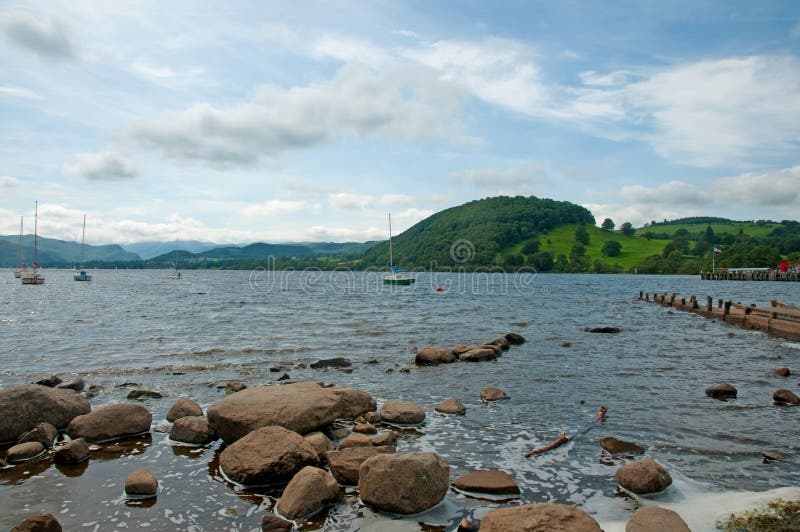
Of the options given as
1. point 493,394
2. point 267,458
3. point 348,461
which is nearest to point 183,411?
point 267,458

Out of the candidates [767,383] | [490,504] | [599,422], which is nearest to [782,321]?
[767,383]

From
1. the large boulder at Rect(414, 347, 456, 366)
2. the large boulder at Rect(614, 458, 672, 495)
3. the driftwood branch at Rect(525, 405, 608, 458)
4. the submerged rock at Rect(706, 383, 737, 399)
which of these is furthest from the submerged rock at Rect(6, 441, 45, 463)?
the submerged rock at Rect(706, 383, 737, 399)

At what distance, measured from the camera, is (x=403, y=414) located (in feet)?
41.8

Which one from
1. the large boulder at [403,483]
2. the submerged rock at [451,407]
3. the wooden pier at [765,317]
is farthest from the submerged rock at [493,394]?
the wooden pier at [765,317]

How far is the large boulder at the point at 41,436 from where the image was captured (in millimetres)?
10602

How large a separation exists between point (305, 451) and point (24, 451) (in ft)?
19.4

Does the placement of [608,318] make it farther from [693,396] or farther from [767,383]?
[693,396]

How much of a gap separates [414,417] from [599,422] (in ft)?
15.8

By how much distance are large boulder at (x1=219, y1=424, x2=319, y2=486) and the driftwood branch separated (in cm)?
468

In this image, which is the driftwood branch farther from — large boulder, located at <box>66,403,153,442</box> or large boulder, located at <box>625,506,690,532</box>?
large boulder, located at <box>66,403,153,442</box>

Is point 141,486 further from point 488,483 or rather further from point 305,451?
point 488,483

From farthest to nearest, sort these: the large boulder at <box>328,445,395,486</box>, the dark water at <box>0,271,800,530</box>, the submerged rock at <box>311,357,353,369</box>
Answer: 1. the submerged rock at <box>311,357,353,369</box>
2. the large boulder at <box>328,445,395,486</box>
3. the dark water at <box>0,271,800,530</box>

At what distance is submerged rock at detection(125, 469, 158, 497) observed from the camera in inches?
335

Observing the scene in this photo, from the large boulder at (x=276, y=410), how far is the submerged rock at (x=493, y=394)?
454cm
